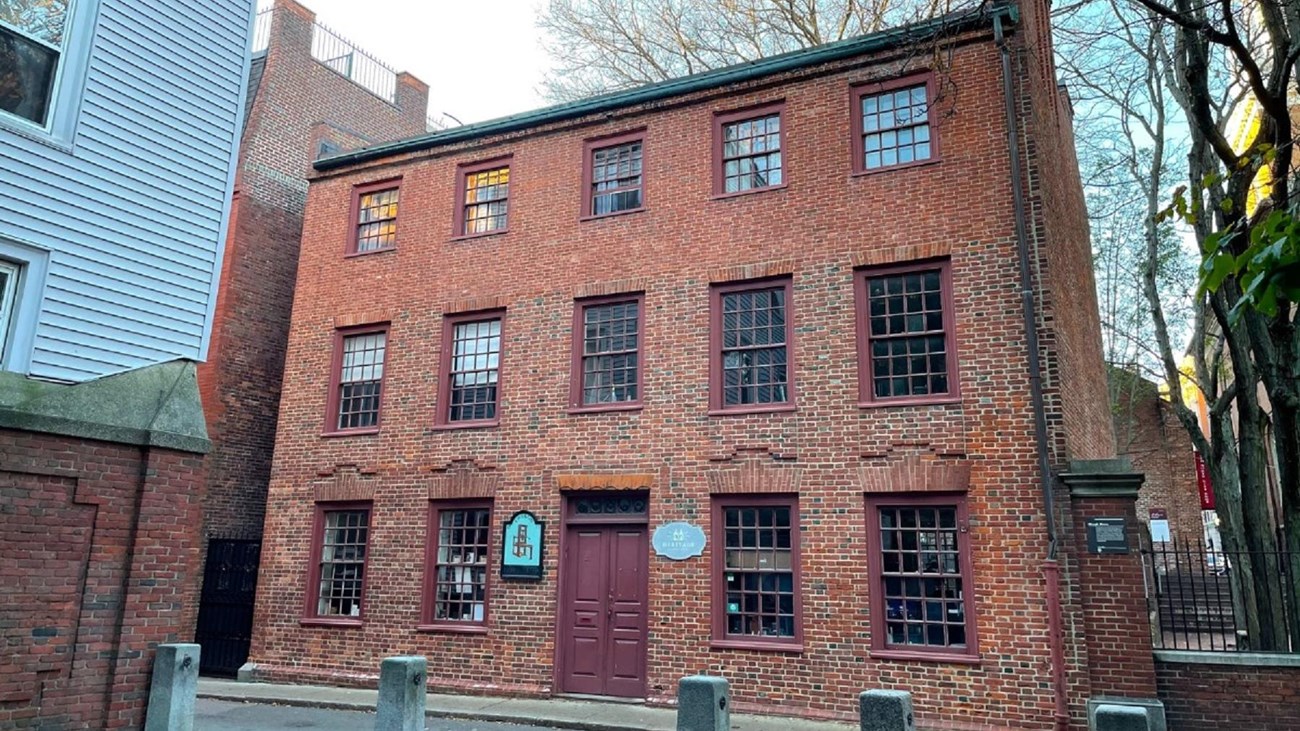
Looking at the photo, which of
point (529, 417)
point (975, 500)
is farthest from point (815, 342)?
point (529, 417)

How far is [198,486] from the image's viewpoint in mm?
8195

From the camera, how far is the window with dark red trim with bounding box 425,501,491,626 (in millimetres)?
13648

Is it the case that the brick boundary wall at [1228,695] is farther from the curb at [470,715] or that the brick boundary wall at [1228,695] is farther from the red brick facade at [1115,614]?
the curb at [470,715]

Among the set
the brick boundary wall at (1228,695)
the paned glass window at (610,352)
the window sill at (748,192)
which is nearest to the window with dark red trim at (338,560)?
the paned glass window at (610,352)

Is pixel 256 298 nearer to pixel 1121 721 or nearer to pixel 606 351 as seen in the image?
pixel 606 351

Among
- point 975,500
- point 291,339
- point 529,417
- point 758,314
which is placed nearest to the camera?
point 975,500

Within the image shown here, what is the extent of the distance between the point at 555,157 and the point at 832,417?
6813mm

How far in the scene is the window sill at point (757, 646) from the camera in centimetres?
1144

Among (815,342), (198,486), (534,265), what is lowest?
(198,486)

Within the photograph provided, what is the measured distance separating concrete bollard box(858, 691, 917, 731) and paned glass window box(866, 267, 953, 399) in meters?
5.94

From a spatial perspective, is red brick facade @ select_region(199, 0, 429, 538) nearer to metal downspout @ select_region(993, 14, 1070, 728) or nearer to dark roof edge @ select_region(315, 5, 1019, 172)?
dark roof edge @ select_region(315, 5, 1019, 172)

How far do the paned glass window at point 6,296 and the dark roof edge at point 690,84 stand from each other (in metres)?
9.40

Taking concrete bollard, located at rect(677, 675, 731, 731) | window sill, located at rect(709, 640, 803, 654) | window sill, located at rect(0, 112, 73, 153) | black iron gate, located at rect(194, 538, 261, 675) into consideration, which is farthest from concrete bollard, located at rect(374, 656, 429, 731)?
black iron gate, located at rect(194, 538, 261, 675)

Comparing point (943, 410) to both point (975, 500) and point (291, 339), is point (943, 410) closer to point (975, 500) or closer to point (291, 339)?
point (975, 500)
